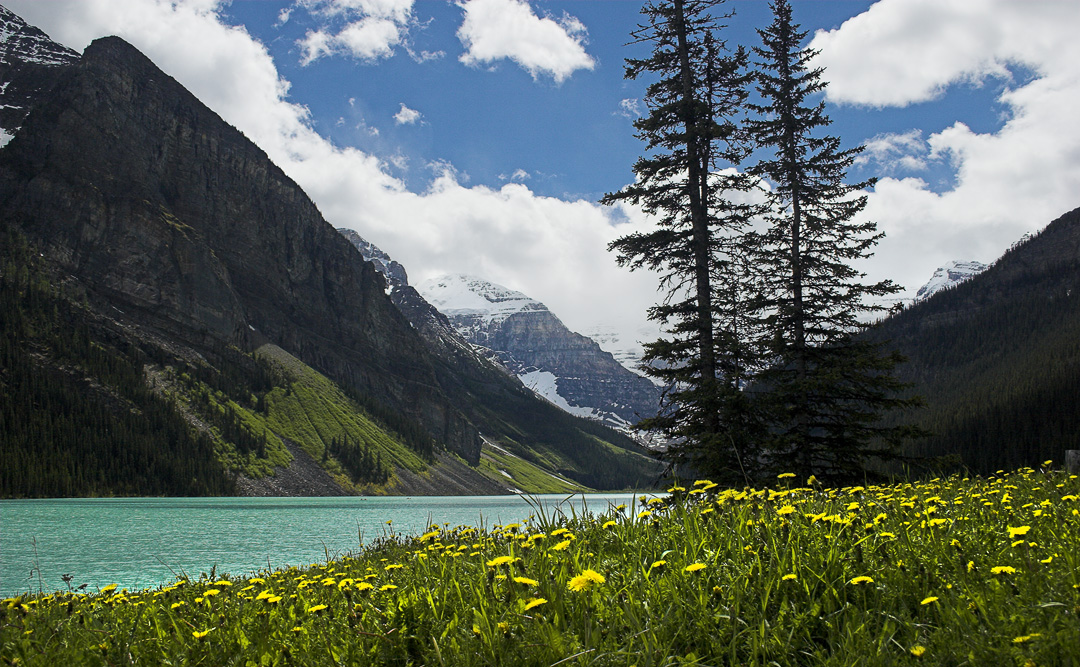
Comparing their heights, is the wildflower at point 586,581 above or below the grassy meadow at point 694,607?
above

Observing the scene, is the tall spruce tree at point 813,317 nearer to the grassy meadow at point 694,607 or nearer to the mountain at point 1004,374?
the mountain at point 1004,374

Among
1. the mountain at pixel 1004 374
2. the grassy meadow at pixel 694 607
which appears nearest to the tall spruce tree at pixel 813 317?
the mountain at pixel 1004 374

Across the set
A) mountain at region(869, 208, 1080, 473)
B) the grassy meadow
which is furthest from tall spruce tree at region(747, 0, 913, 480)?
the grassy meadow

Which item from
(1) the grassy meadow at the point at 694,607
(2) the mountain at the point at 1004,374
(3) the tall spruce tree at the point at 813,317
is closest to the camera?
(1) the grassy meadow at the point at 694,607

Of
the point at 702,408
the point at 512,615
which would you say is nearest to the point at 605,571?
the point at 512,615

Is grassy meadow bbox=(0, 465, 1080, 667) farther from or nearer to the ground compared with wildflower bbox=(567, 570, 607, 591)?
nearer to the ground

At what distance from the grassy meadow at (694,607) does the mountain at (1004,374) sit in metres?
15.2

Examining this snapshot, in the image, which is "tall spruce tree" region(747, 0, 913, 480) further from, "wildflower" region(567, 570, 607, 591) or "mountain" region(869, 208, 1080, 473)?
"wildflower" region(567, 570, 607, 591)

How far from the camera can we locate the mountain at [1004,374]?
92312 mm

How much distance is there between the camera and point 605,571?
4.16 meters

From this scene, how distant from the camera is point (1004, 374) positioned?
124m

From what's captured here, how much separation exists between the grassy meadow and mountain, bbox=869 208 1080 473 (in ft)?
50.0

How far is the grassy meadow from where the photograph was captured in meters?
3.12

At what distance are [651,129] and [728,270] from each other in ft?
17.1
